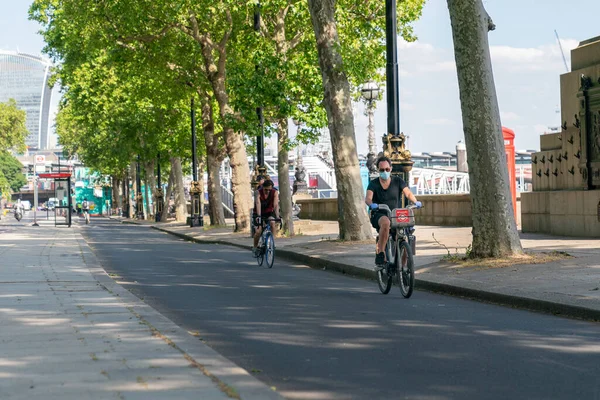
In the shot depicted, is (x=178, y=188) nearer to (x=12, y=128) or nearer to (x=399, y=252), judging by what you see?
(x=399, y=252)

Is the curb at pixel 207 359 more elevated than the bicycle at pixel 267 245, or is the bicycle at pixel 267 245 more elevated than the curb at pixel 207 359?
the bicycle at pixel 267 245

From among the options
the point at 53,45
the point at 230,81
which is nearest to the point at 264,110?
the point at 230,81

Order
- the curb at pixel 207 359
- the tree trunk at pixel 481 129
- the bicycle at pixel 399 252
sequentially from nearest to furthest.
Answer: the curb at pixel 207 359 < the bicycle at pixel 399 252 < the tree trunk at pixel 481 129

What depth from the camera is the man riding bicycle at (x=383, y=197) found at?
1363 cm

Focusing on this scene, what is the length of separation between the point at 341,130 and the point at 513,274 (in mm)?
10561

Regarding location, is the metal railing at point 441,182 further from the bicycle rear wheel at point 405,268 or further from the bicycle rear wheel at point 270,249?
the bicycle rear wheel at point 405,268

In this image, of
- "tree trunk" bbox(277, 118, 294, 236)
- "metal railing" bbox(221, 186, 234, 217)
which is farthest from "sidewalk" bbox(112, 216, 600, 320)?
"metal railing" bbox(221, 186, 234, 217)

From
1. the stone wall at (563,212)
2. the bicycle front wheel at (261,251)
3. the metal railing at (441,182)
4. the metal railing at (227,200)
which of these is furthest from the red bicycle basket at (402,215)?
the metal railing at (441,182)

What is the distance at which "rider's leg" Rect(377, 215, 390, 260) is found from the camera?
13.6 metres

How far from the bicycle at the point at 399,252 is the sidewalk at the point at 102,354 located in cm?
319

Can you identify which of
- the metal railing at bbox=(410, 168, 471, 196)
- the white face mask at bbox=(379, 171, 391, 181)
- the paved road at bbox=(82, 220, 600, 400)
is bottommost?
the paved road at bbox=(82, 220, 600, 400)

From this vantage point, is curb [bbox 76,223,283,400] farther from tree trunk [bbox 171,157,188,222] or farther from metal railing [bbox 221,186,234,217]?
metal railing [bbox 221,186,234,217]

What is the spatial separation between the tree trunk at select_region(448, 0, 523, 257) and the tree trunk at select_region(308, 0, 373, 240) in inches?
318

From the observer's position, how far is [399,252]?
1324 centimetres
